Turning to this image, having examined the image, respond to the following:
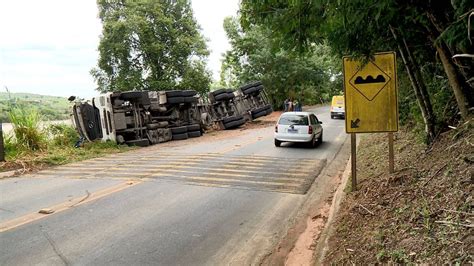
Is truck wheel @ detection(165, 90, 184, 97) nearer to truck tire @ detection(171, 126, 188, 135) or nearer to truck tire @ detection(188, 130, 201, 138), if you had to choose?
truck tire @ detection(171, 126, 188, 135)

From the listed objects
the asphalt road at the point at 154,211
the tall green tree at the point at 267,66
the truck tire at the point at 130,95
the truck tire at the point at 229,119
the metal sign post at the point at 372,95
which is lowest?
the asphalt road at the point at 154,211

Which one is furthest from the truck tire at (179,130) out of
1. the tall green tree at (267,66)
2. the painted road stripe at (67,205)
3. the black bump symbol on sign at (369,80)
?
the tall green tree at (267,66)

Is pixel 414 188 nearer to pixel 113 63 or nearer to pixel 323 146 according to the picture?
pixel 323 146

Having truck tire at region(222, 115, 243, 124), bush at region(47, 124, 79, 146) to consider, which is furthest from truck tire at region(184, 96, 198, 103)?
bush at region(47, 124, 79, 146)

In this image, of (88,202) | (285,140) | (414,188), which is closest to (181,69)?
(285,140)

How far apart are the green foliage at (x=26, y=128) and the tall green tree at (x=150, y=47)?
16059 millimetres

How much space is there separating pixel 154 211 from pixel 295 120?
9.63 m

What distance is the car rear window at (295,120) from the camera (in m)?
15.4

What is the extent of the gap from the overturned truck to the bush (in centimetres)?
34

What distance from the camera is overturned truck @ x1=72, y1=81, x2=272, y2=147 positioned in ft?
57.4

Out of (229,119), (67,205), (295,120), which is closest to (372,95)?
(67,205)

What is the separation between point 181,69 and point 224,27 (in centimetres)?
1267

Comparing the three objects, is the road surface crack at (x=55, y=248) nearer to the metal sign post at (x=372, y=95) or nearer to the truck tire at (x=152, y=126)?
the metal sign post at (x=372, y=95)

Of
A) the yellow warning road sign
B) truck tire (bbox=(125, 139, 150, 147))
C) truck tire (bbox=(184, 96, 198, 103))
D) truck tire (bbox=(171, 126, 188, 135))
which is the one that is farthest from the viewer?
truck tire (bbox=(184, 96, 198, 103))
